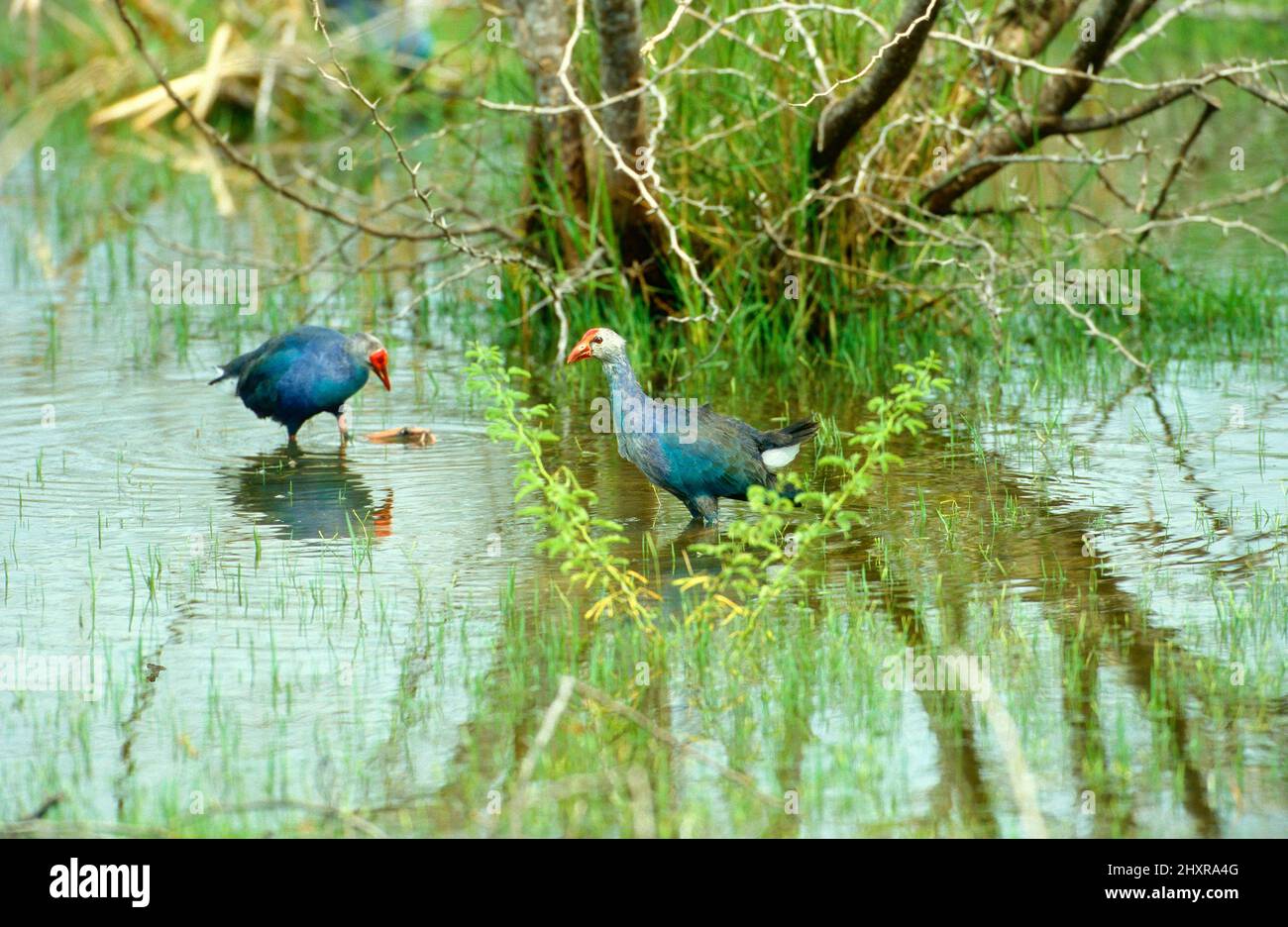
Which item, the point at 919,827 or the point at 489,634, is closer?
the point at 919,827

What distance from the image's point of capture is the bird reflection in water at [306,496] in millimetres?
6914

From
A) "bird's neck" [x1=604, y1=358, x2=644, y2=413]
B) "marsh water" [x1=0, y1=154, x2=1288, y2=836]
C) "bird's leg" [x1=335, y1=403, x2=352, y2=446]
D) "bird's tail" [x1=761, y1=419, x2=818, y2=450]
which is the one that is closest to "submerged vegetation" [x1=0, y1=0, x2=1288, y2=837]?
"marsh water" [x1=0, y1=154, x2=1288, y2=836]

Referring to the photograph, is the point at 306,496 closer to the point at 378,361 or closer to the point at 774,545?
the point at 378,361

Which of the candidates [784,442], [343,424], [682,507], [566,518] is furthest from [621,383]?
[343,424]

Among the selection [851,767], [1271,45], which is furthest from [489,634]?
[1271,45]

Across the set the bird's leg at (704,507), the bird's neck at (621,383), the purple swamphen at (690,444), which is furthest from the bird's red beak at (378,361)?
Result: the bird's leg at (704,507)

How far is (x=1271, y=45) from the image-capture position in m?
18.0

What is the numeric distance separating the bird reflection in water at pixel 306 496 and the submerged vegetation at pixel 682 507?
3 centimetres

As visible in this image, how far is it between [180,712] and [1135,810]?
8.40ft

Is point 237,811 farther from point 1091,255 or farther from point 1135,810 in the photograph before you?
point 1091,255

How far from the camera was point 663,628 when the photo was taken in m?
5.52

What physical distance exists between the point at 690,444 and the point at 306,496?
6.24 ft

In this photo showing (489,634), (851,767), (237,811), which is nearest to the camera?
(237,811)

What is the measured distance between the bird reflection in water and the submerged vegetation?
35 mm
